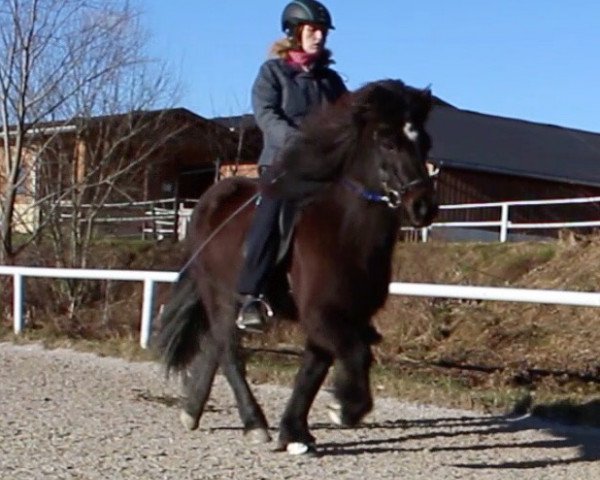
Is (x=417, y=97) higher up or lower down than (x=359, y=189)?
higher up

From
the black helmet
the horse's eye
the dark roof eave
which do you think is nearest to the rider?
the black helmet

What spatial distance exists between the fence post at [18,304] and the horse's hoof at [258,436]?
9216 mm

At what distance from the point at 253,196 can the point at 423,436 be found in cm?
204

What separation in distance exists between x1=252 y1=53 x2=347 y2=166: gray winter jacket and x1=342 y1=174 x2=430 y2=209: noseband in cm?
82

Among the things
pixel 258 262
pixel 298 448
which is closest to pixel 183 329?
pixel 258 262

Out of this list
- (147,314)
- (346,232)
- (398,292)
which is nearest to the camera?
(346,232)

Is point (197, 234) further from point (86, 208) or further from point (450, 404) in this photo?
point (86, 208)

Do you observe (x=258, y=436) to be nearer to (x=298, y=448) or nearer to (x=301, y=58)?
(x=298, y=448)

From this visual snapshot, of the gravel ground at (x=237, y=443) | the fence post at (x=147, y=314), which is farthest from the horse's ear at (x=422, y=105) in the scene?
the fence post at (x=147, y=314)

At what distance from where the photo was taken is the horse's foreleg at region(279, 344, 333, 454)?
25.4 ft

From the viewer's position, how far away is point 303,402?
7.76m

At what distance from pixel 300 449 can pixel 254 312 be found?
0.88 meters

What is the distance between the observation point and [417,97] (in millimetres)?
7289

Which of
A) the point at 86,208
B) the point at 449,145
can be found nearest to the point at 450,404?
the point at 86,208
